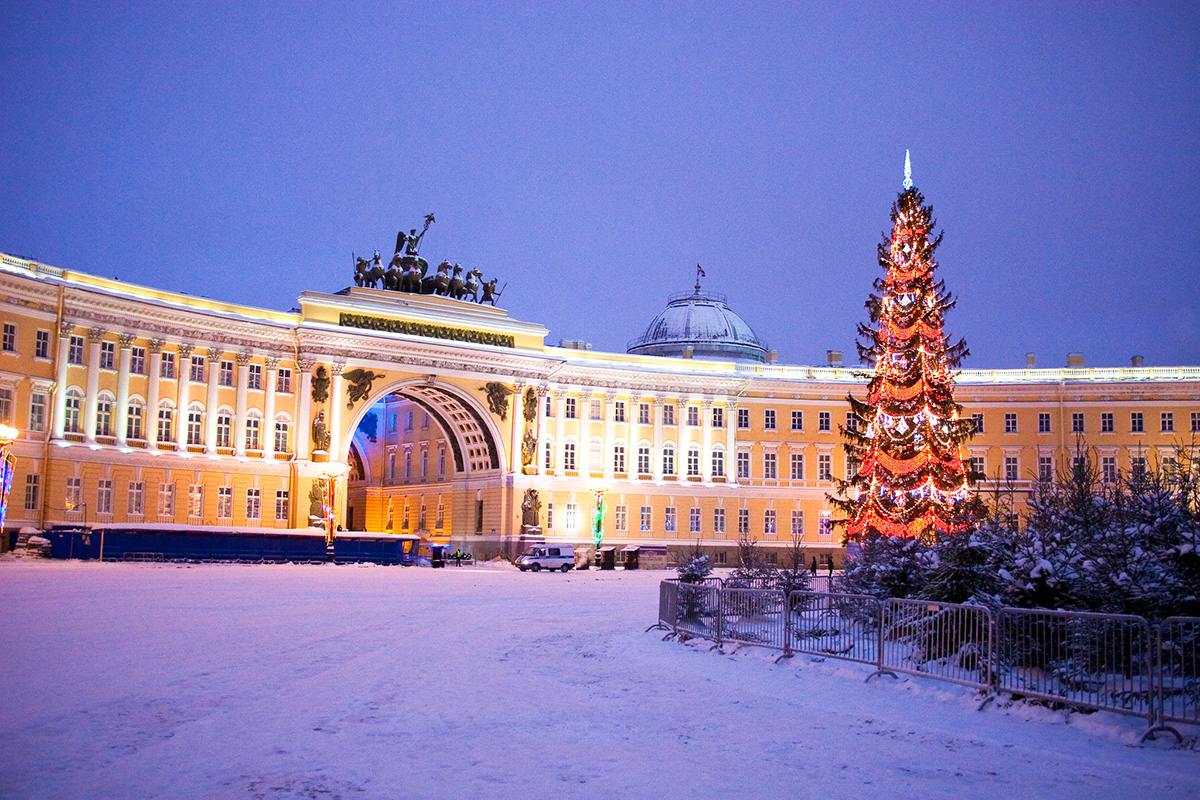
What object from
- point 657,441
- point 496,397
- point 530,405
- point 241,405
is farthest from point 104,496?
point 657,441

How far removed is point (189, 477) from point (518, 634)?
134 ft

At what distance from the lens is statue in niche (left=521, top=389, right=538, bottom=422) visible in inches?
2712

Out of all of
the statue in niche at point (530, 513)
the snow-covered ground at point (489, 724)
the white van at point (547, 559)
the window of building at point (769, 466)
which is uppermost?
the window of building at point (769, 466)

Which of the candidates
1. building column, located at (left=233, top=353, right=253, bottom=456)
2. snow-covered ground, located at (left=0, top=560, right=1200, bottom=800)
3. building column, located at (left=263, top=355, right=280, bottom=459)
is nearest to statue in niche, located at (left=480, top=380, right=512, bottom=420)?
building column, located at (left=263, top=355, right=280, bottom=459)

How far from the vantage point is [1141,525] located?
16.9 meters

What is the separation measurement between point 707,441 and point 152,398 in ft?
114

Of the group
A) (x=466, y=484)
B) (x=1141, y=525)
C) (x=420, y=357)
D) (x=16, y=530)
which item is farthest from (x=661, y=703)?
(x=466, y=484)

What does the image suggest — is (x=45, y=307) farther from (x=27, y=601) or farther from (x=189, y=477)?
(x=27, y=601)

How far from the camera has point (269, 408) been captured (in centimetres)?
6125

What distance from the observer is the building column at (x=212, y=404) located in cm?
5922

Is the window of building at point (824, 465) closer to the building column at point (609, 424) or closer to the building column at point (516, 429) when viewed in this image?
the building column at point (609, 424)

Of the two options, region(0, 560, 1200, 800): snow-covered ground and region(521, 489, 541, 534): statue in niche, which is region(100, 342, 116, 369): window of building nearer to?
region(521, 489, 541, 534): statue in niche

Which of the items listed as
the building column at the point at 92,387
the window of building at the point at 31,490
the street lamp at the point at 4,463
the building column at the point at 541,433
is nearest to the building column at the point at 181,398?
the building column at the point at 92,387

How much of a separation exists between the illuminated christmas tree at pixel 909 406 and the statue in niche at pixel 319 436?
1321 inches
